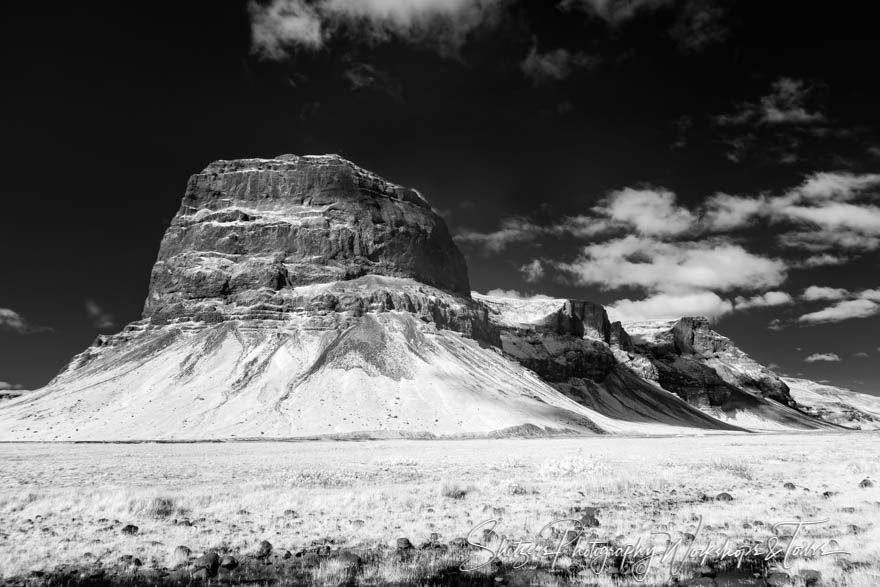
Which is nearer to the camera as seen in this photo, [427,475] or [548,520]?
[548,520]

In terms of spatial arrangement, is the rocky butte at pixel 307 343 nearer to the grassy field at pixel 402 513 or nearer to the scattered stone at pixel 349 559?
the grassy field at pixel 402 513

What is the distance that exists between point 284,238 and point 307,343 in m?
42.1

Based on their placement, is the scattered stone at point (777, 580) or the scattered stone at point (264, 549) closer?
the scattered stone at point (777, 580)

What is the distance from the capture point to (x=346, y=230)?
15662 cm

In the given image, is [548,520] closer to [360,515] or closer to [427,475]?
[360,515]

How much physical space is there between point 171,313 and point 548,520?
451ft

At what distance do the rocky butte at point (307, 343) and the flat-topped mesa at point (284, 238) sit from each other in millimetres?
451

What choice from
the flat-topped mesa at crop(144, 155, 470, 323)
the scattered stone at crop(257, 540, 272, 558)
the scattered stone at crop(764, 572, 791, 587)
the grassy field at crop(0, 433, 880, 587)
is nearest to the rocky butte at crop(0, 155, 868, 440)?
the flat-topped mesa at crop(144, 155, 470, 323)

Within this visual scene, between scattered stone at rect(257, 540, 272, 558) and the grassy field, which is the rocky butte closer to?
the grassy field

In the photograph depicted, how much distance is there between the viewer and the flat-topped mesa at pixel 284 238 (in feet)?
467

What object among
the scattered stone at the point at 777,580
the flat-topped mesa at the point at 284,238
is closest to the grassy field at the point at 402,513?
the scattered stone at the point at 777,580

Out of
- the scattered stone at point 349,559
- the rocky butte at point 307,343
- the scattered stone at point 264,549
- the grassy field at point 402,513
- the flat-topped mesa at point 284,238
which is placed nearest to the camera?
the scattered stone at point 349,559

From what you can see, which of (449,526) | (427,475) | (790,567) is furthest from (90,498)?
(790,567)

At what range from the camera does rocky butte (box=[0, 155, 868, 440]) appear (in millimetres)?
93250
